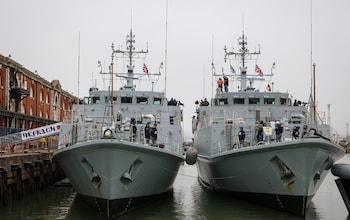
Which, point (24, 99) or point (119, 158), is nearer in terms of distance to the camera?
point (119, 158)

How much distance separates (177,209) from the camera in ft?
53.0

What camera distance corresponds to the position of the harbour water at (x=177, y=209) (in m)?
14.5

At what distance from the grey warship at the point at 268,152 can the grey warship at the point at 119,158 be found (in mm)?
1900

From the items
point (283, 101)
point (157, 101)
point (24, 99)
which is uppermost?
point (24, 99)

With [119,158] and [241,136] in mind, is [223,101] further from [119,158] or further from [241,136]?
[119,158]

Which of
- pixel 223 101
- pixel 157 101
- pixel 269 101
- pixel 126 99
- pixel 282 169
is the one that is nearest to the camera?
pixel 282 169

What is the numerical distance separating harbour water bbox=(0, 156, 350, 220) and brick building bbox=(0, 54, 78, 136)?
8992mm

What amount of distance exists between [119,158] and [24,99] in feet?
80.0

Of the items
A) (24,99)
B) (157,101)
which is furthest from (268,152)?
(24,99)

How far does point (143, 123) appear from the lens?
16.9 meters

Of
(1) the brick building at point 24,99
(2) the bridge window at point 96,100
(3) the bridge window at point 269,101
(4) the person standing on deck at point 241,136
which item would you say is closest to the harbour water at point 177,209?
(4) the person standing on deck at point 241,136

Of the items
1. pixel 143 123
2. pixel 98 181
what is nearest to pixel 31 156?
pixel 143 123

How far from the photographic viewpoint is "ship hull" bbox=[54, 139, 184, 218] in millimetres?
12750

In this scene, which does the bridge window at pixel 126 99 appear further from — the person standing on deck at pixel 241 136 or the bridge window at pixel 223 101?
the person standing on deck at pixel 241 136
